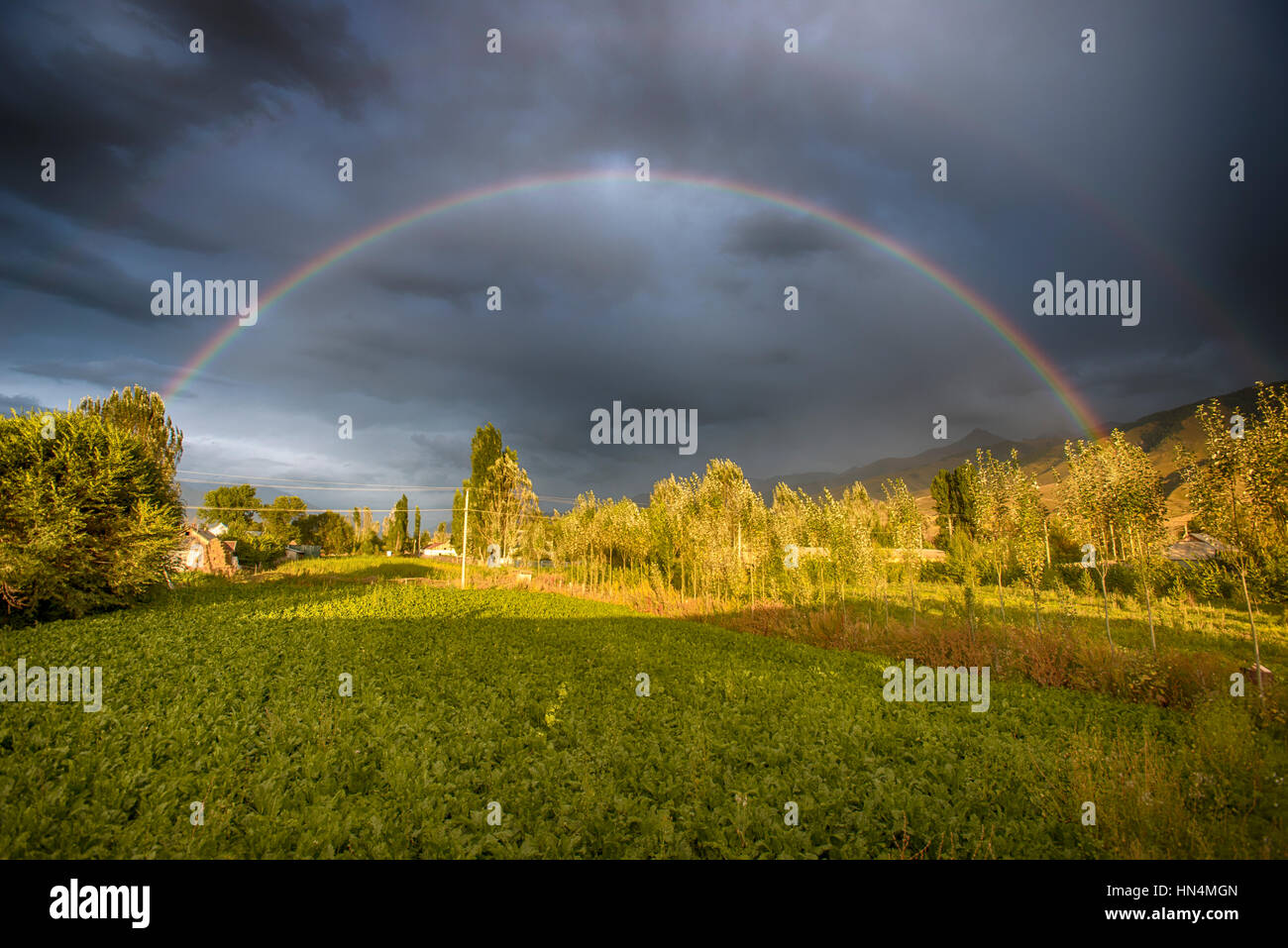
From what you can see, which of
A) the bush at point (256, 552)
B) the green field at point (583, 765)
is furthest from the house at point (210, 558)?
the green field at point (583, 765)

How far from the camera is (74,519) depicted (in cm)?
2064

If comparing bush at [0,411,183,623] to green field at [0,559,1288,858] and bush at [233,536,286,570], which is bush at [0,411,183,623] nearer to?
green field at [0,559,1288,858]

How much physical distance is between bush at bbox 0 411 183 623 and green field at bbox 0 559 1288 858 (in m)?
4.95

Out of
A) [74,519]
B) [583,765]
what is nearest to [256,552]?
[74,519]

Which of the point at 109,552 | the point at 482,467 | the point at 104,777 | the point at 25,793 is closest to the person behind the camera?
the point at 25,793

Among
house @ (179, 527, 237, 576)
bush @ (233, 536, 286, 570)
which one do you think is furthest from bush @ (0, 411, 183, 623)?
bush @ (233, 536, 286, 570)

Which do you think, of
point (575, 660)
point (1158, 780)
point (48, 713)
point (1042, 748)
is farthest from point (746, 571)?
point (48, 713)

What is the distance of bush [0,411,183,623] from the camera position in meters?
19.5

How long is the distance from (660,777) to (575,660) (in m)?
9.27

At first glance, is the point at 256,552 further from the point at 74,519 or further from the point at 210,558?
the point at 74,519

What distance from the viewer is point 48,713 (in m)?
9.62

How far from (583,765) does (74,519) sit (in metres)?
24.6

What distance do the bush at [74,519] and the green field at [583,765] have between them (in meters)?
4.95
